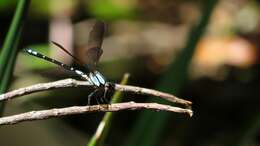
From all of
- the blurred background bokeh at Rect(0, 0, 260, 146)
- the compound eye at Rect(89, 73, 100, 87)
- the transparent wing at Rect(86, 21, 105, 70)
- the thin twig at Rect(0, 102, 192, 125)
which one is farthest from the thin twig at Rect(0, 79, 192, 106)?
the blurred background bokeh at Rect(0, 0, 260, 146)

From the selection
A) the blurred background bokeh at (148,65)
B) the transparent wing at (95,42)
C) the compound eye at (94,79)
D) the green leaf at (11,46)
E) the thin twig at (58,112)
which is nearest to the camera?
the thin twig at (58,112)

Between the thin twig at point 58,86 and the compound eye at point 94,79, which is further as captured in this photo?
the compound eye at point 94,79

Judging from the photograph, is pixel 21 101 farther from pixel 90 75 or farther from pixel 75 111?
pixel 75 111

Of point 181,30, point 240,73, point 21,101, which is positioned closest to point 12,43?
point 21,101

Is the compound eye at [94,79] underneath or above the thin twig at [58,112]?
underneath

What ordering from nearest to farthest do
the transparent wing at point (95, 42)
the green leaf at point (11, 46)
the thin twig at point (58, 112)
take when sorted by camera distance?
the thin twig at point (58, 112) → the green leaf at point (11, 46) → the transparent wing at point (95, 42)

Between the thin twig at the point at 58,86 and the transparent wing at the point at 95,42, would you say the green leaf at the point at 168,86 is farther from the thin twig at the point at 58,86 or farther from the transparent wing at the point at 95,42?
the thin twig at the point at 58,86

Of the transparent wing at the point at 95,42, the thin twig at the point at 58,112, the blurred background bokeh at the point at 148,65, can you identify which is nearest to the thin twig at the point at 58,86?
the thin twig at the point at 58,112

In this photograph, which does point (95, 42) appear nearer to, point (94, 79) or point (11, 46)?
point (94, 79)

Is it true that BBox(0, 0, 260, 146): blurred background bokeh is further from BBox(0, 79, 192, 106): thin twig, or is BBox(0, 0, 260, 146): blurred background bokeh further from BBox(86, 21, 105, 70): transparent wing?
BBox(0, 79, 192, 106): thin twig
